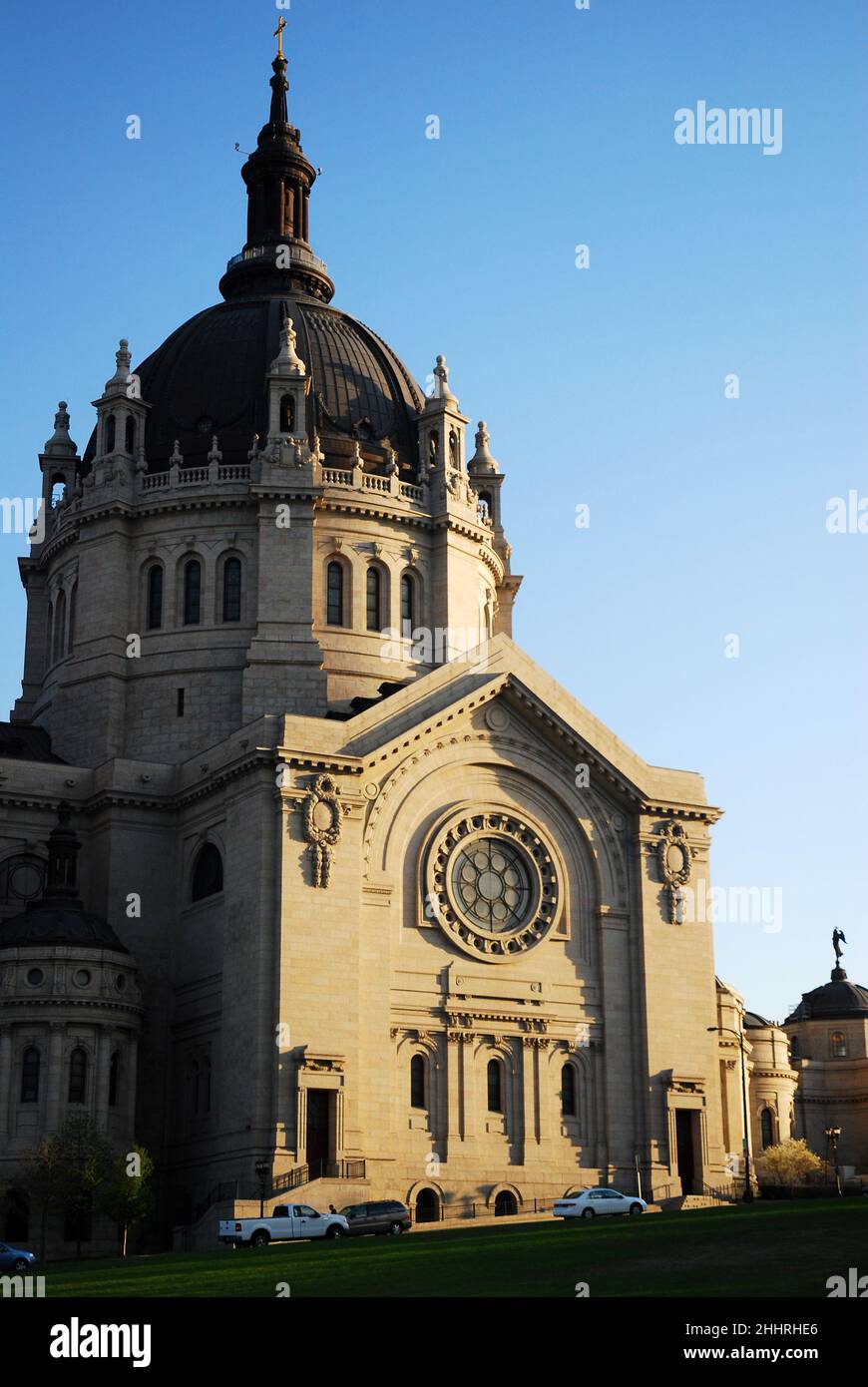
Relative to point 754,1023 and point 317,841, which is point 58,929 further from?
point 754,1023

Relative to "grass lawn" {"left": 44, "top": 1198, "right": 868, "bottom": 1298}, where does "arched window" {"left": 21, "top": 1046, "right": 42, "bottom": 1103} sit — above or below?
above

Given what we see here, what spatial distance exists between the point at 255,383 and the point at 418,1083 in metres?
30.9

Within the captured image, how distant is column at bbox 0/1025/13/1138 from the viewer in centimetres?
5872

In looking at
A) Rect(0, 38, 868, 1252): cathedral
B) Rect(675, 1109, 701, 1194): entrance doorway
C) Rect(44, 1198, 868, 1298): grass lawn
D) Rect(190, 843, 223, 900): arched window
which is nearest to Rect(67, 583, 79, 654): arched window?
Rect(0, 38, 868, 1252): cathedral

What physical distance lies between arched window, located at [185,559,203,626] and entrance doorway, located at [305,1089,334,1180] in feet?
74.5

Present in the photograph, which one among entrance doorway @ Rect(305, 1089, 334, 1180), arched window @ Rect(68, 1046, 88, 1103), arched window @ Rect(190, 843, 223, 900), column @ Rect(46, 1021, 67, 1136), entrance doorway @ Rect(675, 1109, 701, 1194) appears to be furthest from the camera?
entrance doorway @ Rect(675, 1109, 701, 1194)

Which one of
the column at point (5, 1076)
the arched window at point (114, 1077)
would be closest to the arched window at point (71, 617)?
the arched window at point (114, 1077)

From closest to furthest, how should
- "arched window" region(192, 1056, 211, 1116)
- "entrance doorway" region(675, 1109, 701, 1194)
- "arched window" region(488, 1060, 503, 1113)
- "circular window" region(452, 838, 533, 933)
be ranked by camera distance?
"arched window" region(192, 1056, 211, 1116), "arched window" region(488, 1060, 503, 1113), "circular window" region(452, 838, 533, 933), "entrance doorway" region(675, 1109, 701, 1194)

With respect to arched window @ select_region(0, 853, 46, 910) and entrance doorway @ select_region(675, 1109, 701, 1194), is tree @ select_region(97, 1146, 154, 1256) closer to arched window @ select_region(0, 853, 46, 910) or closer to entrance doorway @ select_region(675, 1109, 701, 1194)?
arched window @ select_region(0, 853, 46, 910)

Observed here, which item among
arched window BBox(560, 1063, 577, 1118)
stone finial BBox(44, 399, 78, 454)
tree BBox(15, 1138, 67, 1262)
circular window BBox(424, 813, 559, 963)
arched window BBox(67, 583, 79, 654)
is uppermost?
stone finial BBox(44, 399, 78, 454)

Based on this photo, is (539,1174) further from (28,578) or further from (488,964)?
(28,578)

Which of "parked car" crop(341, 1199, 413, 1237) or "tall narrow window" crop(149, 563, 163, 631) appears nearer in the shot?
"parked car" crop(341, 1199, 413, 1237)

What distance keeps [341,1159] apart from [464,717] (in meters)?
15.9

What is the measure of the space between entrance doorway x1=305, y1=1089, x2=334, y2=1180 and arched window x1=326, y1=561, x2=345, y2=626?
2248cm
